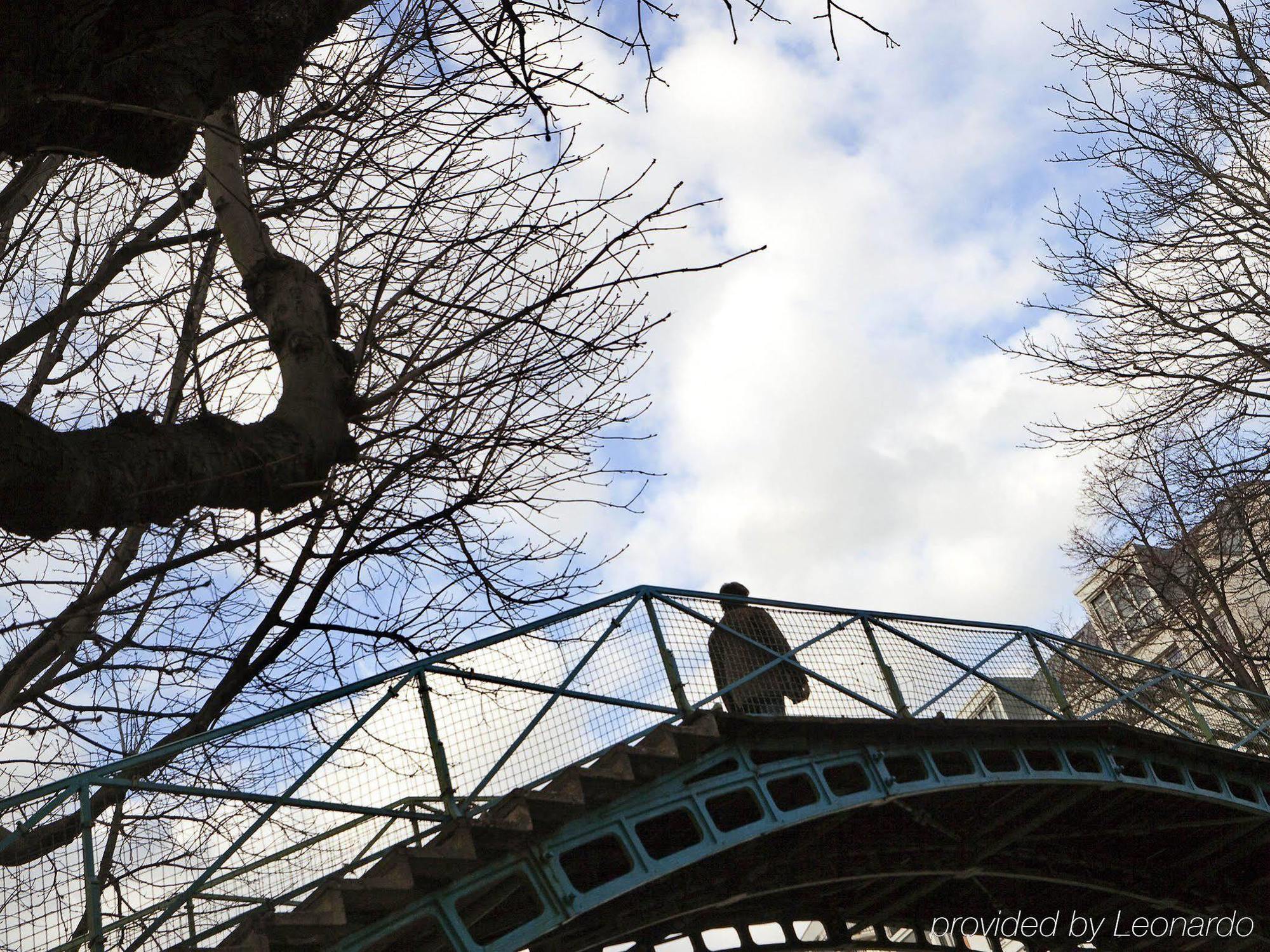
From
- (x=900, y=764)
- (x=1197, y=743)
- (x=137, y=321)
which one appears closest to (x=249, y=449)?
(x=137, y=321)

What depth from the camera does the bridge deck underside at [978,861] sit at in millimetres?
12688

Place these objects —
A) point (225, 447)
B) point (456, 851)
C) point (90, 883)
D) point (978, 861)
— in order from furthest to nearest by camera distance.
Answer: point (978, 861), point (456, 851), point (90, 883), point (225, 447)

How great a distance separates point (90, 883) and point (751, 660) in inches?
212

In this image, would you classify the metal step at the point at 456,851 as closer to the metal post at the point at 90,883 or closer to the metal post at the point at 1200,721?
the metal post at the point at 90,883

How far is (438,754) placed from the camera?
8406 mm

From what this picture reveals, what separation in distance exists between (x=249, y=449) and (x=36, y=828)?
2.96 metres

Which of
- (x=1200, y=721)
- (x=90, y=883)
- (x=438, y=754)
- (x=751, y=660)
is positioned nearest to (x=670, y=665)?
(x=751, y=660)

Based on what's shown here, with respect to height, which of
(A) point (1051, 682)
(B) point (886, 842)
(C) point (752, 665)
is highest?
(C) point (752, 665)

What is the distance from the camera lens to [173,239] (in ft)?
32.9

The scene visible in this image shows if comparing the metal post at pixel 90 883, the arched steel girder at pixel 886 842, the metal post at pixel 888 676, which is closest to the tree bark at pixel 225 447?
the metal post at pixel 90 883

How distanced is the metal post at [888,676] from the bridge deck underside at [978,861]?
0.68 feet

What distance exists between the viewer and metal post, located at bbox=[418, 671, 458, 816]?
8398mm

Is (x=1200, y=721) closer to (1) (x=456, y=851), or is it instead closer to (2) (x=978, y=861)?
(2) (x=978, y=861)

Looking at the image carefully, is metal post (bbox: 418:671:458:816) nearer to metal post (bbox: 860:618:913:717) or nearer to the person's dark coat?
the person's dark coat
